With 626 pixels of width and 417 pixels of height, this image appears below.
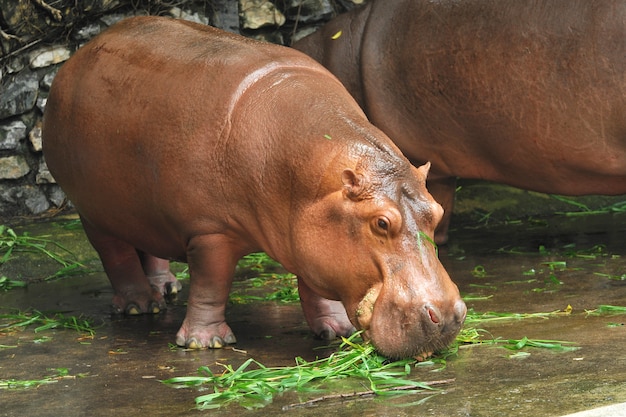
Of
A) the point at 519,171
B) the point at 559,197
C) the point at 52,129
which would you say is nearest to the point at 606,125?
the point at 519,171

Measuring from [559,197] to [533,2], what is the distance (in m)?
2.24

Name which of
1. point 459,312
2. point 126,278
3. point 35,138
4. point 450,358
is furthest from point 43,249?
point 459,312

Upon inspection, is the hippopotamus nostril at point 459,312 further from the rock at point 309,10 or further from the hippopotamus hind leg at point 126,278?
the rock at point 309,10

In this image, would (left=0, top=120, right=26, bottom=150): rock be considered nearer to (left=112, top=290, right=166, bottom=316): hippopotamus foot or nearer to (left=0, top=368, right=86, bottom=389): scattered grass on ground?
(left=112, top=290, right=166, bottom=316): hippopotamus foot

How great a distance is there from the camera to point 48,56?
293 inches

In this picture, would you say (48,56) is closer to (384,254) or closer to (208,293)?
(208,293)

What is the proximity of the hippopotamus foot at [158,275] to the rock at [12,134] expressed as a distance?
5.74ft

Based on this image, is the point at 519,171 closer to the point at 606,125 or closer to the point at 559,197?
the point at 606,125

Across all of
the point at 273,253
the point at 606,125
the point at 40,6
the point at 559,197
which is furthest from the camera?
the point at 559,197

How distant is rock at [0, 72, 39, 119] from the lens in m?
7.32

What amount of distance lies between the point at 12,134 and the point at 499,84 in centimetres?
311

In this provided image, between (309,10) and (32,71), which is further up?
(309,10)

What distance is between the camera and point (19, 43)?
7.37 m

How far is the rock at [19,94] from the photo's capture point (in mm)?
7320
